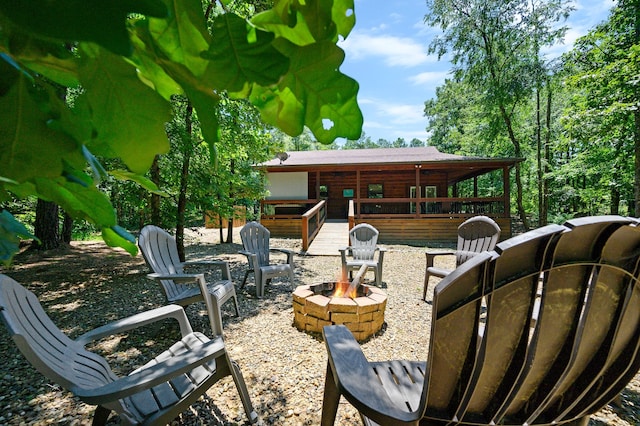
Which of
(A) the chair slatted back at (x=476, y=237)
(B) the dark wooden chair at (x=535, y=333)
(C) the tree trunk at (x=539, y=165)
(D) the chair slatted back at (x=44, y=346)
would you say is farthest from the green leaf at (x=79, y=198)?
(C) the tree trunk at (x=539, y=165)

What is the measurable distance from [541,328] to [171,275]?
11.3 ft

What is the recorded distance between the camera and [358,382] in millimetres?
1393

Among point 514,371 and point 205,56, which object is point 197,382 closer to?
point 514,371

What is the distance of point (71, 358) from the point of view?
1867 millimetres

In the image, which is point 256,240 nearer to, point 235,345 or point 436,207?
point 235,345

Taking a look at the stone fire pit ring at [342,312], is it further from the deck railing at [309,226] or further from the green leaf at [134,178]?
the deck railing at [309,226]

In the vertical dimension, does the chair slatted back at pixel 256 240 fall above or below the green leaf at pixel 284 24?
below

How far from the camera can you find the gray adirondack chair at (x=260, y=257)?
5.01m

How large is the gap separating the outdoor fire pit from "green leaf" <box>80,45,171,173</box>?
A: 328cm

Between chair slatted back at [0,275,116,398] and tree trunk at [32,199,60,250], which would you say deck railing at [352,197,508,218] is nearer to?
tree trunk at [32,199,60,250]

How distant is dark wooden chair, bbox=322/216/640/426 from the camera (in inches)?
40.8

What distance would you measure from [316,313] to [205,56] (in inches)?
138

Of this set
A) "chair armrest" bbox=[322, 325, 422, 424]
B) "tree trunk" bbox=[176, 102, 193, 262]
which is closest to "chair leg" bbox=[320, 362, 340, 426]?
"chair armrest" bbox=[322, 325, 422, 424]

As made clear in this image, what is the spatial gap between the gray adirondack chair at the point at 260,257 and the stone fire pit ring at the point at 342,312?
4.63ft
